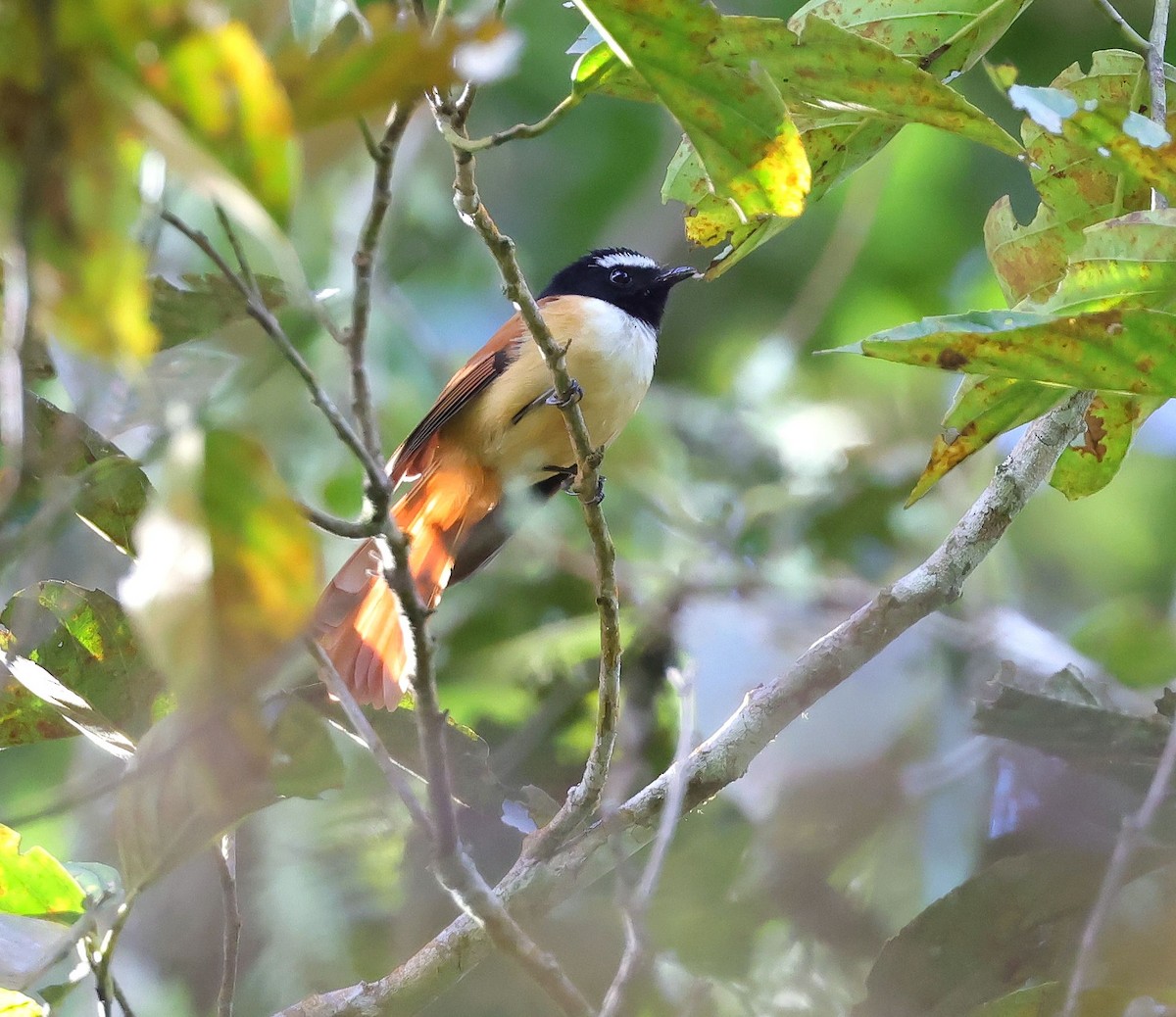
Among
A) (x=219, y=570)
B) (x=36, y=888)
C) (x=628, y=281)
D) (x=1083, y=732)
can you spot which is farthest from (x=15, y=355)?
(x=628, y=281)

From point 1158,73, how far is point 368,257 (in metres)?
1.23

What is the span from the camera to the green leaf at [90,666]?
6.20 feet

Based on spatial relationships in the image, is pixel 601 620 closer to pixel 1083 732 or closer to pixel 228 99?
pixel 1083 732

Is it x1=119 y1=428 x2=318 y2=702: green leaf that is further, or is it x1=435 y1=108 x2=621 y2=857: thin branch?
x1=435 y1=108 x2=621 y2=857: thin branch

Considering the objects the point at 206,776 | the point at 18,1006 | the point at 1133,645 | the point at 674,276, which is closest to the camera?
the point at 206,776

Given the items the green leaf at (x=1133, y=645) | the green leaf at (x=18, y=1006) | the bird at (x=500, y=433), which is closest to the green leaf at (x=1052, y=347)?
the green leaf at (x=18, y=1006)

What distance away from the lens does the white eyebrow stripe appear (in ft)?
12.0

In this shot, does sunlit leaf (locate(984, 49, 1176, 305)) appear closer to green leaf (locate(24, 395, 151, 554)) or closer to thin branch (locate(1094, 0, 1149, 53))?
thin branch (locate(1094, 0, 1149, 53))

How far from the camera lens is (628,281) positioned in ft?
11.9

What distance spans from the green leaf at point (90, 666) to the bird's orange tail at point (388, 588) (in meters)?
0.40

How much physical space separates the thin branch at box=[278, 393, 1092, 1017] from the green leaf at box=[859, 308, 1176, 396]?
547 millimetres

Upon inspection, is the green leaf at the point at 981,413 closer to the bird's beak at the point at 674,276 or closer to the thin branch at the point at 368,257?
the thin branch at the point at 368,257

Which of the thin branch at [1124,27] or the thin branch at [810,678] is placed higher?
the thin branch at [1124,27]

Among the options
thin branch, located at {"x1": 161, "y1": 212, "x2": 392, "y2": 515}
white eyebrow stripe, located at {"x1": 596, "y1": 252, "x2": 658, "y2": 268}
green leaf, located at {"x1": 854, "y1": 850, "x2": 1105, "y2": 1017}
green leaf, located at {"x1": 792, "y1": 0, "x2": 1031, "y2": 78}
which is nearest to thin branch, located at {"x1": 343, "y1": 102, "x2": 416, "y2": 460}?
thin branch, located at {"x1": 161, "y1": 212, "x2": 392, "y2": 515}
